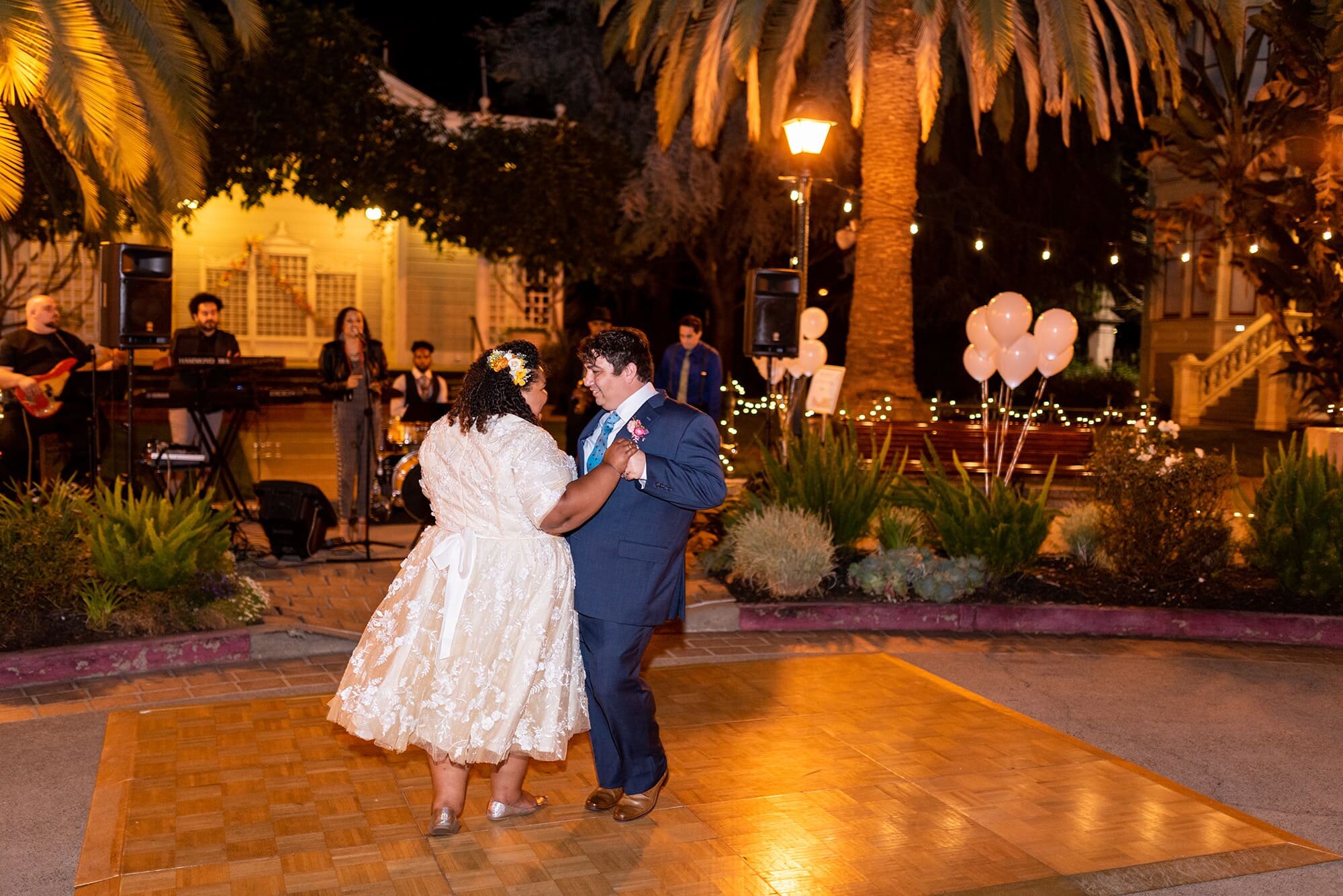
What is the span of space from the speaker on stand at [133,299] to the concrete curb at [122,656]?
2399 millimetres

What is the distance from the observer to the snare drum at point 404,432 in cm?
1141

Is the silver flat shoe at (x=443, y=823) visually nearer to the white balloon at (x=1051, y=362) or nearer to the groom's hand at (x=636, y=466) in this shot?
the groom's hand at (x=636, y=466)

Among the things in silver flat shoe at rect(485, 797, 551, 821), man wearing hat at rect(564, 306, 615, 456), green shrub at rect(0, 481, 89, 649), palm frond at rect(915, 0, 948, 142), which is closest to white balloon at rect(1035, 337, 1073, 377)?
man wearing hat at rect(564, 306, 615, 456)

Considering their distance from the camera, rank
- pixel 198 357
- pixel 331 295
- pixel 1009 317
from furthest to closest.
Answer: pixel 331 295
pixel 1009 317
pixel 198 357

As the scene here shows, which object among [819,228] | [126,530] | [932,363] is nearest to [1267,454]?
[126,530]

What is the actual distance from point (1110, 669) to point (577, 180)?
1484 cm

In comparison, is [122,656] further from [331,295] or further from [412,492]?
[331,295]

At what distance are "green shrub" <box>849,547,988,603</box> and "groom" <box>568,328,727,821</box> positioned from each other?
4.34 meters

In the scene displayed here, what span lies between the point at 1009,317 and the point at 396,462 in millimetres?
5390

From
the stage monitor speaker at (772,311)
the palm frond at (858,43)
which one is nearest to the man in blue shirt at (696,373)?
the stage monitor speaker at (772,311)

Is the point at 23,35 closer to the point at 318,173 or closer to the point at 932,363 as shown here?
the point at 318,173

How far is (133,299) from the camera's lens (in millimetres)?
9539

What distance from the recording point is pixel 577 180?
21.0 metres

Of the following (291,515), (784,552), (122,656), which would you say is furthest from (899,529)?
(122,656)
